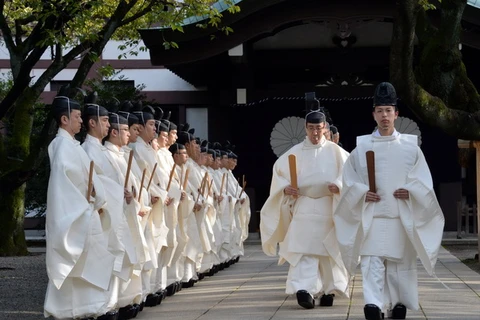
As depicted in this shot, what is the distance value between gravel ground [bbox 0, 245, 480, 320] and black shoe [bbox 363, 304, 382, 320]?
326cm

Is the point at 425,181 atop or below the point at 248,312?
atop

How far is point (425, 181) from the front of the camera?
8.91 m

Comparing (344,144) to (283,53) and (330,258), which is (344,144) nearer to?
(283,53)

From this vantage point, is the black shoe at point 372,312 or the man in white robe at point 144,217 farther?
the man in white robe at point 144,217

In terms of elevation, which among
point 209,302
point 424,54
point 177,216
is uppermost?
point 424,54

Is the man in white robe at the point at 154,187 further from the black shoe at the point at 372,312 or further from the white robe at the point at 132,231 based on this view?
the black shoe at the point at 372,312

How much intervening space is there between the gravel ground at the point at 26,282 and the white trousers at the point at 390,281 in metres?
3.28

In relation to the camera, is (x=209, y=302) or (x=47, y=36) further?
(x=47, y=36)

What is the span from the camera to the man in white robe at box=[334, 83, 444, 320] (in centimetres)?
880

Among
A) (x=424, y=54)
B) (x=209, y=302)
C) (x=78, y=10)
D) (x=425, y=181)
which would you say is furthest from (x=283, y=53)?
(x=425, y=181)

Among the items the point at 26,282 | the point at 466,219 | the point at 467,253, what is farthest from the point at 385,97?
the point at 466,219

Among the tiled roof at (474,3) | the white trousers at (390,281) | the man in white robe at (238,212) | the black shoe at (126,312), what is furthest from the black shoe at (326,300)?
the tiled roof at (474,3)

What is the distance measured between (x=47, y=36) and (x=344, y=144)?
11.1 m

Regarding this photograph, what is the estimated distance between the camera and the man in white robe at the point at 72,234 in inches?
320
